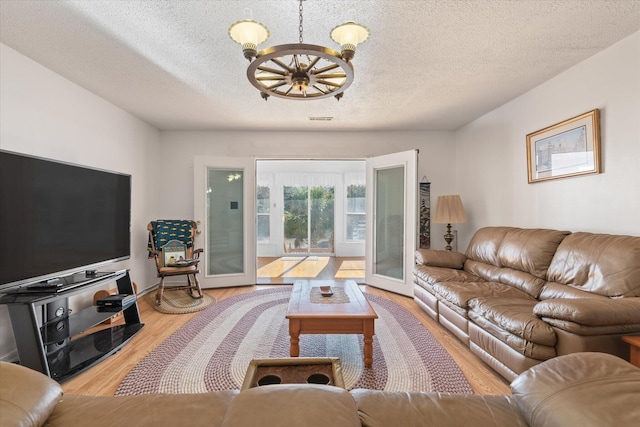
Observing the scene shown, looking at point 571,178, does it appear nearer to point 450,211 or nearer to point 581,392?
point 450,211

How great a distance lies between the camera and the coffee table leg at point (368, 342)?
2.17 m

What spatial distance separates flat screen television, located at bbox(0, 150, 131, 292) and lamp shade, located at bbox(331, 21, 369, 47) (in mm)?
2329

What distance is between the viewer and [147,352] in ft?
7.95

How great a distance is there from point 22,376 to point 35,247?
192 cm

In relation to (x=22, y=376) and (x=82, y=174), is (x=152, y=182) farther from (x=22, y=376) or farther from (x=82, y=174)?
(x=22, y=376)

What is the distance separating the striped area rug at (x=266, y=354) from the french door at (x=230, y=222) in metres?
1.17

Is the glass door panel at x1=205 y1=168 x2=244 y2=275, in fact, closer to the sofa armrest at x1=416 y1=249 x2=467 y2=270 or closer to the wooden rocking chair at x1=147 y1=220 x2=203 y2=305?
the wooden rocking chair at x1=147 y1=220 x2=203 y2=305

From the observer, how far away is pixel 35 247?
2.08 m

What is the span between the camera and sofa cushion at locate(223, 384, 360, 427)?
628 millimetres

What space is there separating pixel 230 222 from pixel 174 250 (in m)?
0.95

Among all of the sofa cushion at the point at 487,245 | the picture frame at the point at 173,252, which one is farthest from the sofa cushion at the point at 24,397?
the sofa cushion at the point at 487,245

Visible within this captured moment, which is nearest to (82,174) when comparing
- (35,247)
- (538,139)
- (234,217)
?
(35,247)

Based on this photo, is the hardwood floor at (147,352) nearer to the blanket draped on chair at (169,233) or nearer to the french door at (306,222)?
the blanket draped on chair at (169,233)

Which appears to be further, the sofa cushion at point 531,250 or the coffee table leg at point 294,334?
the sofa cushion at point 531,250
